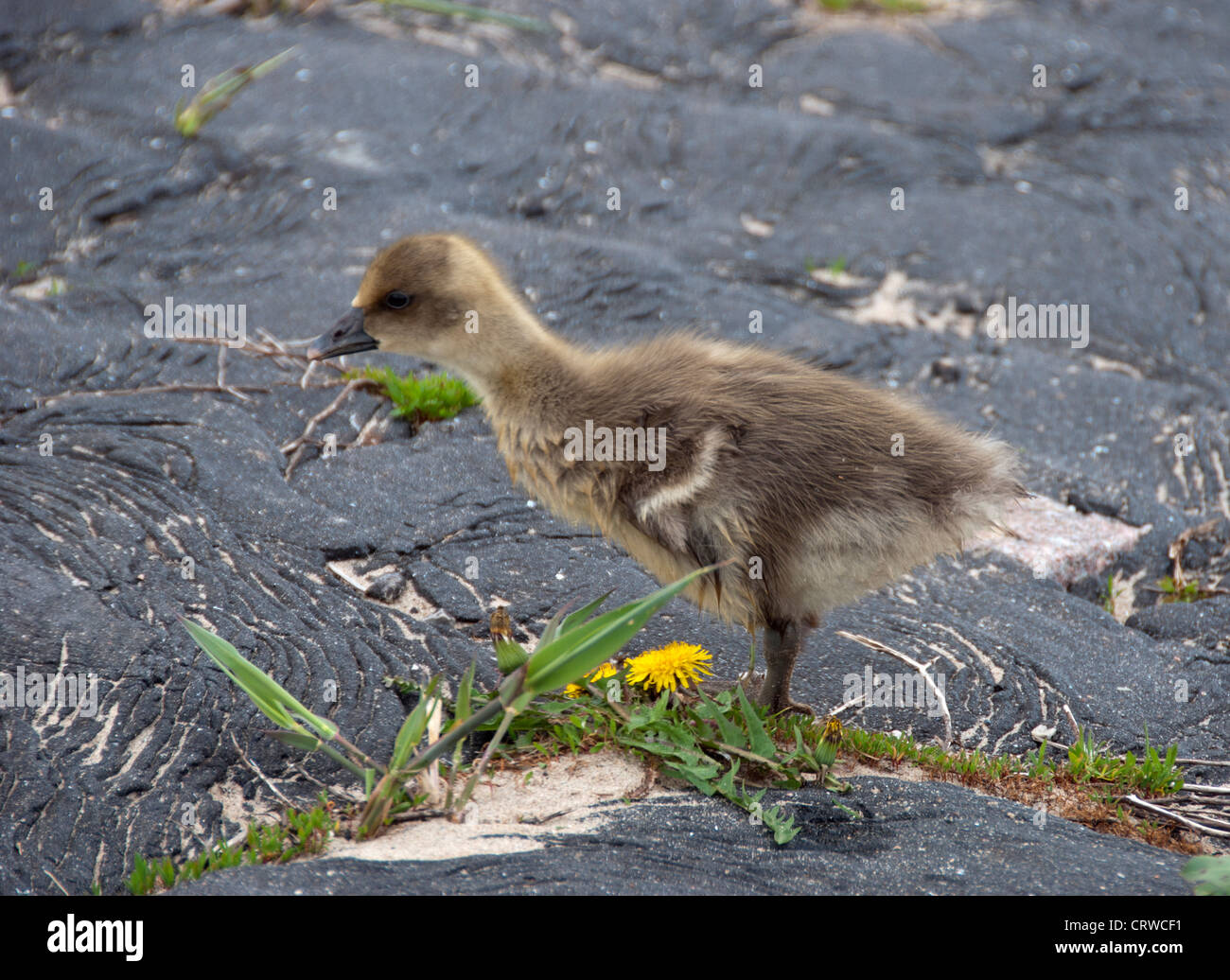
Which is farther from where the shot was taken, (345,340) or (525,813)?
(345,340)

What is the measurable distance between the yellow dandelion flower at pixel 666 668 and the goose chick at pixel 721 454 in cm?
21

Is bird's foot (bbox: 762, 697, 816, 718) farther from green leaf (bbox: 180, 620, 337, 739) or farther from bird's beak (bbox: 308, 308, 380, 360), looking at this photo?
bird's beak (bbox: 308, 308, 380, 360)

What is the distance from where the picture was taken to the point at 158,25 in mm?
8883

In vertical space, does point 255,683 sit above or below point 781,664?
above

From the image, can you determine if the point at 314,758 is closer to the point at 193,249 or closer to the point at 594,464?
the point at 594,464

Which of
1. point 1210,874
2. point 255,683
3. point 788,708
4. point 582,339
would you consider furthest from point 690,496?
point 582,339

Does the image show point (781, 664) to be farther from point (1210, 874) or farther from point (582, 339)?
point (582, 339)

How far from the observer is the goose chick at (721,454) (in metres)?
3.67

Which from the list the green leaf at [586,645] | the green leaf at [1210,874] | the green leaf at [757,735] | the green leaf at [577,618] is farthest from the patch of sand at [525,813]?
the green leaf at [1210,874]

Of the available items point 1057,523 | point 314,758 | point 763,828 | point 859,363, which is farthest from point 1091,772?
point 859,363

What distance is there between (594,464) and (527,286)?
3.06 metres

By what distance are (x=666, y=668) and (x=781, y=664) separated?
1.45ft

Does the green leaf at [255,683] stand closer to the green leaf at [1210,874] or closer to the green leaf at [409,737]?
the green leaf at [409,737]

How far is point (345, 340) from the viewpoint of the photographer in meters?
4.22
